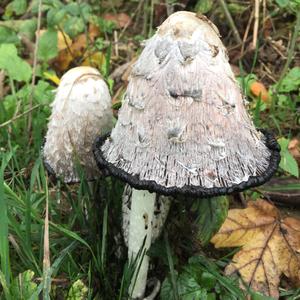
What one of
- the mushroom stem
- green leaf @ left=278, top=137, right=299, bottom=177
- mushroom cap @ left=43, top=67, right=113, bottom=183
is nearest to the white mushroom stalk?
the mushroom stem

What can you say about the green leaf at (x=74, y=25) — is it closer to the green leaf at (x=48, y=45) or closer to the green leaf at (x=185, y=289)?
the green leaf at (x=48, y=45)

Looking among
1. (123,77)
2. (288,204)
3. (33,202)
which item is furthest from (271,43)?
(33,202)

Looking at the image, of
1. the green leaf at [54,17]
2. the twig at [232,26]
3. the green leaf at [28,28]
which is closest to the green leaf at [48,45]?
the green leaf at [54,17]

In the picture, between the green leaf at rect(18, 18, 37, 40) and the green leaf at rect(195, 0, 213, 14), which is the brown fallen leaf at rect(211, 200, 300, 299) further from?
the green leaf at rect(18, 18, 37, 40)

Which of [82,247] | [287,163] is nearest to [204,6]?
[287,163]

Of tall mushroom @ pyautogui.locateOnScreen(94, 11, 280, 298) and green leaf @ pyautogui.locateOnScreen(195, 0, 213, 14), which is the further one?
green leaf @ pyautogui.locateOnScreen(195, 0, 213, 14)
